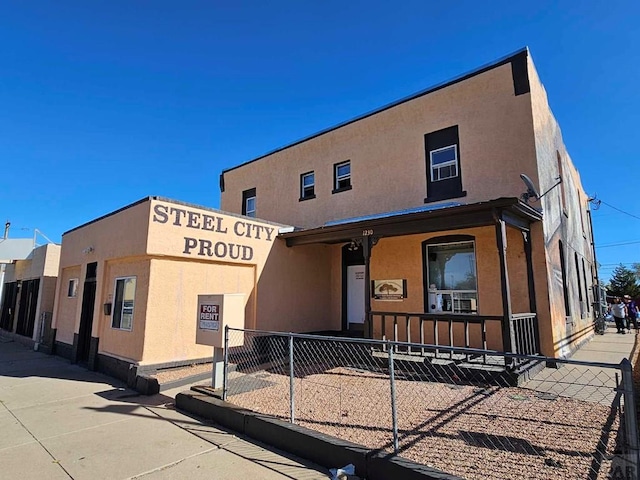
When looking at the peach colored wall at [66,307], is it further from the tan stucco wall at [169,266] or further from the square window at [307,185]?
the square window at [307,185]

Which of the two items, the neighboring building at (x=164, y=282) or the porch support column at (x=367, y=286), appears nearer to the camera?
the neighboring building at (x=164, y=282)

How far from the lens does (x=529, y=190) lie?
8445 mm

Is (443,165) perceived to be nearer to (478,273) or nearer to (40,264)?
(478,273)

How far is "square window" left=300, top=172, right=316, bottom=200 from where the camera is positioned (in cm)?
1374

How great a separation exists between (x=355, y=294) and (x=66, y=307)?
9.59m

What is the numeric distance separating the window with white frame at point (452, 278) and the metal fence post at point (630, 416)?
6.94 meters

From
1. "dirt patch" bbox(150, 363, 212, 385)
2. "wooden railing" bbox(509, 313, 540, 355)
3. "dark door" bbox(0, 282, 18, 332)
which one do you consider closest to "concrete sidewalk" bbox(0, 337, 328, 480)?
"dirt patch" bbox(150, 363, 212, 385)

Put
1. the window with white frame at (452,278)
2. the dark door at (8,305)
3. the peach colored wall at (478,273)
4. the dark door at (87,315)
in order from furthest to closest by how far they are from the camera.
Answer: the dark door at (8,305), the dark door at (87,315), the window with white frame at (452,278), the peach colored wall at (478,273)

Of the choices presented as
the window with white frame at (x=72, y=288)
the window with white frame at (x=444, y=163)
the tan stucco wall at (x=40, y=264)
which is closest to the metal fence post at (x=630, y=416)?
the window with white frame at (x=444, y=163)

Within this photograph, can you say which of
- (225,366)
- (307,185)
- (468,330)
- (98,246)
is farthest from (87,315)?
(468,330)

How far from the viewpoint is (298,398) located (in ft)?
20.4

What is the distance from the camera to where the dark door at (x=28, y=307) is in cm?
1548

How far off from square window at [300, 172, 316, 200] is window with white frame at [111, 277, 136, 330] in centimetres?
→ 674

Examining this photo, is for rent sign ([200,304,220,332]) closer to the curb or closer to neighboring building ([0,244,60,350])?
the curb
